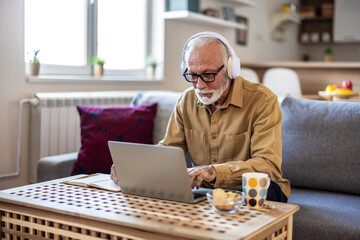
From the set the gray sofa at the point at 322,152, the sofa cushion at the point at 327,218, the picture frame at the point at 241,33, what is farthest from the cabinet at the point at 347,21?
the sofa cushion at the point at 327,218

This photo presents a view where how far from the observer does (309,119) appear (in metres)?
2.20

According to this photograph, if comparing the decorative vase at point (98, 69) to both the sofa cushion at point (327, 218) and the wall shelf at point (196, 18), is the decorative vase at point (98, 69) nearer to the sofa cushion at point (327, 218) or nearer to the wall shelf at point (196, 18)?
the wall shelf at point (196, 18)

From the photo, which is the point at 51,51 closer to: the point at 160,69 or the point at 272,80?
the point at 160,69

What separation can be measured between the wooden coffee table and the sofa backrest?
831 millimetres

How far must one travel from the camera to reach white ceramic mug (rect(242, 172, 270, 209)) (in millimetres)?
1314

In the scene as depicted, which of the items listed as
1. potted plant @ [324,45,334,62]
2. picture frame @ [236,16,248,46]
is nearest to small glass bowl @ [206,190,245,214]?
picture frame @ [236,16,248,46]

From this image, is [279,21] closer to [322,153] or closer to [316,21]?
[316,21]

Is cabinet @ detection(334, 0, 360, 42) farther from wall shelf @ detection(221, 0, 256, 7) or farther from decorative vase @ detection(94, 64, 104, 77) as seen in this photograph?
decorative vase @ detection(94, 64, 104, 77)

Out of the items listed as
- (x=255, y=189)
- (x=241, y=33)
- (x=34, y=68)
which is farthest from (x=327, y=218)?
(x=241, y=33)

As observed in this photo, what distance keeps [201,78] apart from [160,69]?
243 cm

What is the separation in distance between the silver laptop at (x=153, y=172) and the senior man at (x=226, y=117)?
0.58 feet

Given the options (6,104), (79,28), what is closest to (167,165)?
(6,104)

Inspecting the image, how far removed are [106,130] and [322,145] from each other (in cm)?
110

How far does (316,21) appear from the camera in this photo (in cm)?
704
